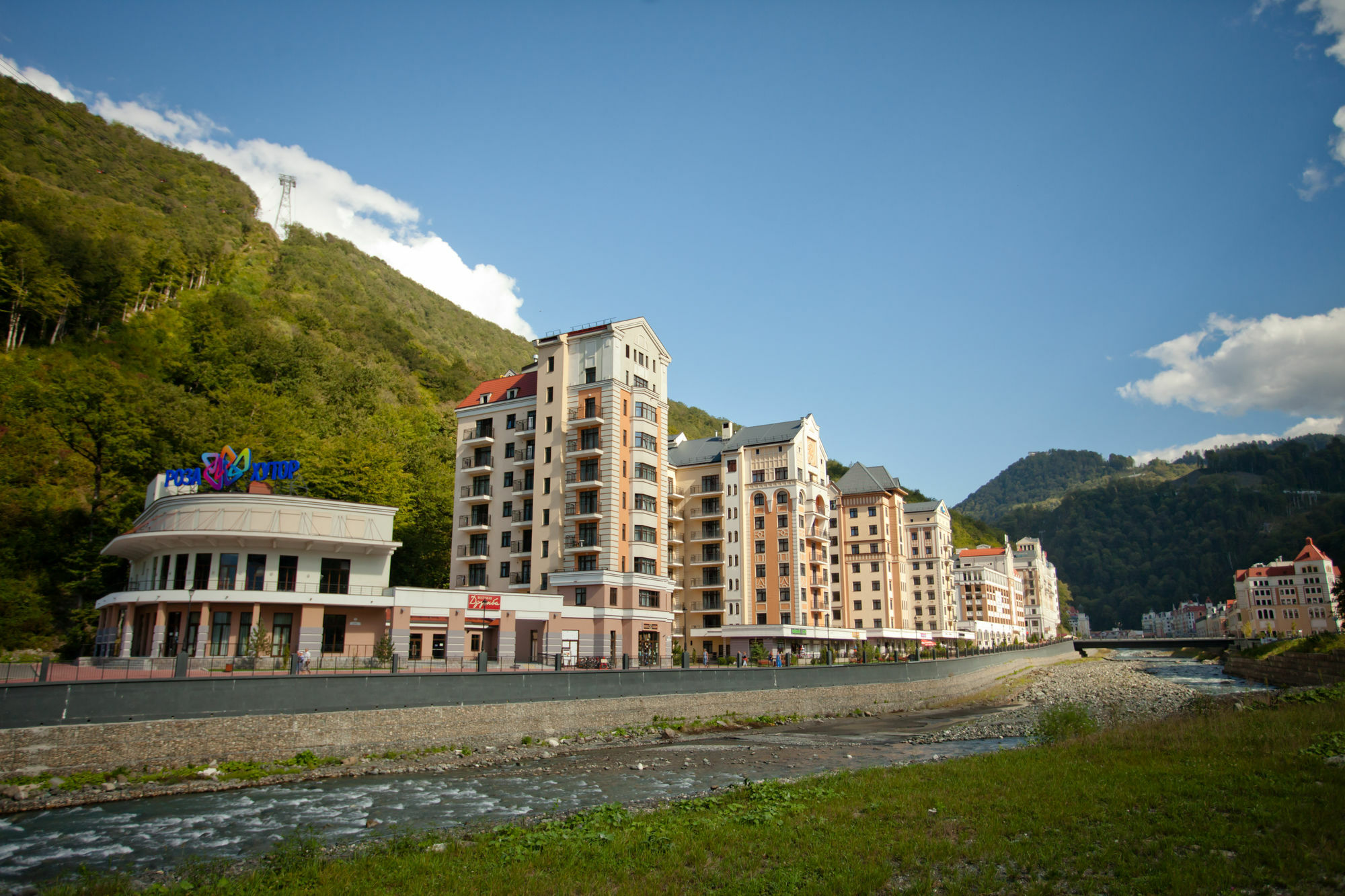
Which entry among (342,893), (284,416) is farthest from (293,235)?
(342,893)

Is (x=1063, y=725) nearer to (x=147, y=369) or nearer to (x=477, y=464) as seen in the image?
(x=477, y=464)

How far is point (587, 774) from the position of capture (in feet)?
101

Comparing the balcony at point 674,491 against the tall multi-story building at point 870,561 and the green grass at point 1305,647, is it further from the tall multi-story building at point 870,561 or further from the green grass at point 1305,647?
the green grass at point 1305,647

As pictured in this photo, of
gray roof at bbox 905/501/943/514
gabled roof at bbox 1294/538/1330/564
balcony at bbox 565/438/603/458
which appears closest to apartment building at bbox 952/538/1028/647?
gray roof at bbox 905/501/943/514

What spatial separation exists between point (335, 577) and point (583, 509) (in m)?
22.3

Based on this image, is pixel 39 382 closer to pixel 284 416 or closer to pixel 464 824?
pixel 284 416

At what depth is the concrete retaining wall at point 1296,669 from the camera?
5919 centimetres

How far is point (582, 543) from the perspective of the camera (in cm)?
6412

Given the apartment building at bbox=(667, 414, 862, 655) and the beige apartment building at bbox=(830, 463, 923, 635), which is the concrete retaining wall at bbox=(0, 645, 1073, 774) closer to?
the apartment building at bbox=(667, 414, 862, 655)

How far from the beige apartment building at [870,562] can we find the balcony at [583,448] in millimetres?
45708

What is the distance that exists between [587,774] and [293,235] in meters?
168

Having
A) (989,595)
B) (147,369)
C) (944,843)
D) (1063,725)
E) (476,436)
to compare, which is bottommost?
(944,843)

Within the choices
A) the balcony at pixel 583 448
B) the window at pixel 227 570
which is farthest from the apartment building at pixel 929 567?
the window at pixel 227 570

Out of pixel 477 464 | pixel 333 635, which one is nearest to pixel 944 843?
pixel 333 635
